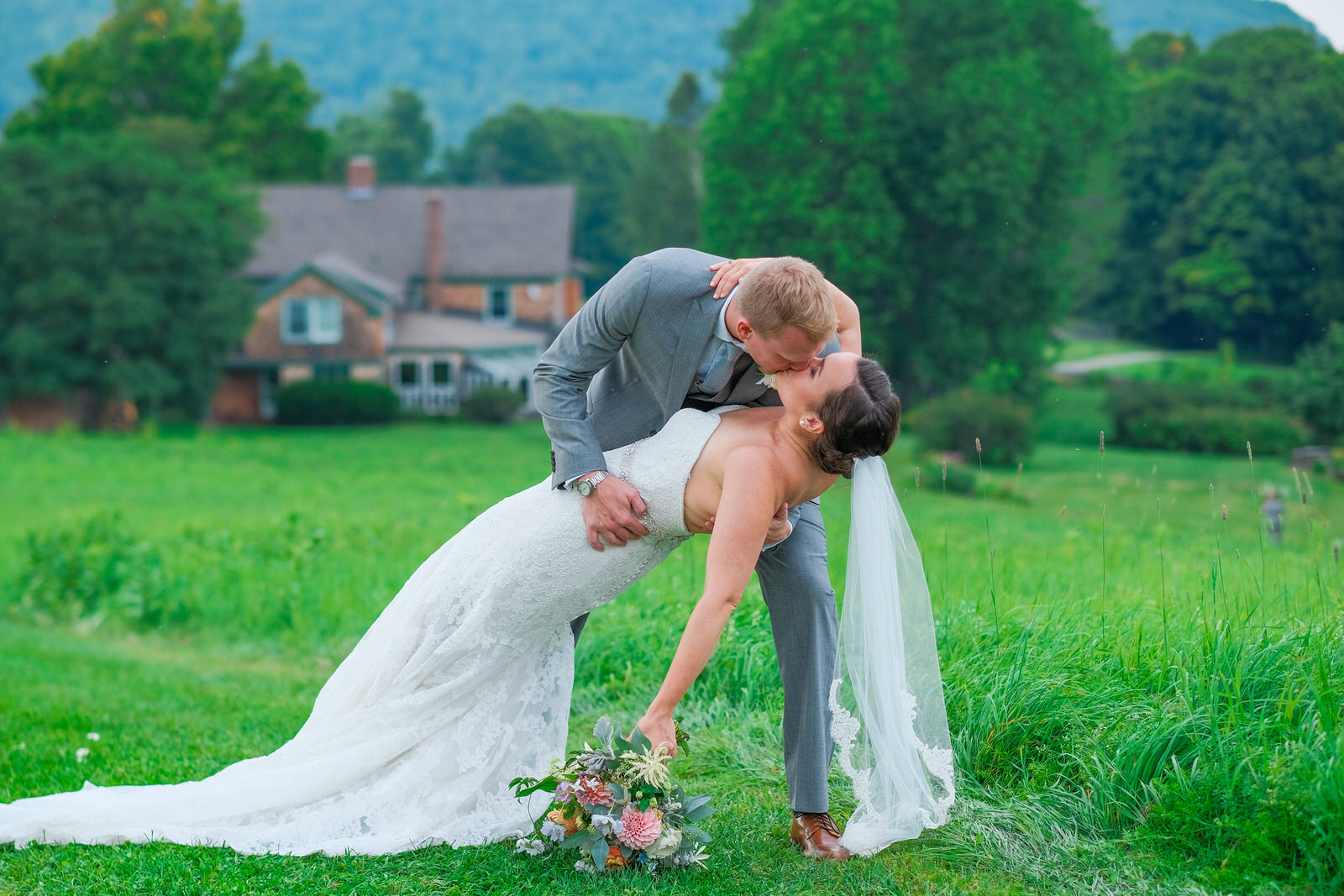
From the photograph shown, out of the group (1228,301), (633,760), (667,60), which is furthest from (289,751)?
(667,60)

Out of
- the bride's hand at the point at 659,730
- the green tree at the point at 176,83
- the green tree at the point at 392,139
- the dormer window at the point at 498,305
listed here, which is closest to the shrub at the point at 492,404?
the dormer window at the point at 498,305

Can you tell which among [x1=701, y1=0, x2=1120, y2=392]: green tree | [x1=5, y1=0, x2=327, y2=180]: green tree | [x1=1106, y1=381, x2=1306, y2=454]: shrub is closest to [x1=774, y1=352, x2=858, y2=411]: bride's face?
[x1=1106, y1=381, x2=1306, y2=454]: shrub

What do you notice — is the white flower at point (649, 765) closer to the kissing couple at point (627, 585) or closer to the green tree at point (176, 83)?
the kissing couple at point (627, 585)

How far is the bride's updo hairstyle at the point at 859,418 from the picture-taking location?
3.28m

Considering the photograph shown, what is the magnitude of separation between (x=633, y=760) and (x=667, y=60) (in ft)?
372

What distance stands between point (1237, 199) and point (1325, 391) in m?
11.7

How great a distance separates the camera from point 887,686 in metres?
3.62

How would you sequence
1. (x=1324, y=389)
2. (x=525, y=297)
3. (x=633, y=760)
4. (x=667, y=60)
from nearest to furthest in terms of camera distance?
(x=633, y=760)
(x=1324, y=389)
(x=525, y=297)
(x=667, y=60)

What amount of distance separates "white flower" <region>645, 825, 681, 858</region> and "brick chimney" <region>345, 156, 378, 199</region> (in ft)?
151

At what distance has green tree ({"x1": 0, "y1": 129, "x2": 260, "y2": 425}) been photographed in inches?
1325

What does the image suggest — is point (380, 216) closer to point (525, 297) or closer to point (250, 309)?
point (525, 297)

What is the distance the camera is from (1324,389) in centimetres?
2661

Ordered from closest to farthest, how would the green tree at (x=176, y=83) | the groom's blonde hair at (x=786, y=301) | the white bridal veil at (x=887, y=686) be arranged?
the groom's blonde hair at (x=786, y=301) → the white bridal veil at (x=887, y=686) → the green tree at (x=176, y=83)

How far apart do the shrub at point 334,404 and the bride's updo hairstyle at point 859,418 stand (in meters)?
36.0
